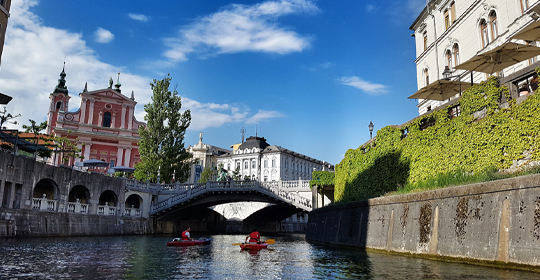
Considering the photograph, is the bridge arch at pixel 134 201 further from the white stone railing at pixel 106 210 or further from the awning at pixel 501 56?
the awning at pixel 501 56

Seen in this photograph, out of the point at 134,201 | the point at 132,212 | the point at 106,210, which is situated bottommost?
the point at 132,212

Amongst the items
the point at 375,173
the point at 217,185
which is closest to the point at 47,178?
the point at 217,185

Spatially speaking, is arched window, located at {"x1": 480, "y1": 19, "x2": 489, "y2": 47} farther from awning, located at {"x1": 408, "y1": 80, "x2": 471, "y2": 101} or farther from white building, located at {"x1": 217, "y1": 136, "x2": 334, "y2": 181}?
white building, located at {"x1": 217, "y1": 136, "x2": 334, "y2": 181}

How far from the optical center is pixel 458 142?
1770cm

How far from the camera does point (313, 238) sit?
106 feet

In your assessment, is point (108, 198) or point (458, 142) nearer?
point (458, 142)

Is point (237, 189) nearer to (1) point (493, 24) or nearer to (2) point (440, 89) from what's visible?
(2) point (440, 89)

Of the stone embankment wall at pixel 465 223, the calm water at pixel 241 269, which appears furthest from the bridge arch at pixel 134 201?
the stone embankment wall at pixel 465 223

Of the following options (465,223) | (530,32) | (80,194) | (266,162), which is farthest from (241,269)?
(266,162)

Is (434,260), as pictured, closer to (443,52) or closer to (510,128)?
(510,128)

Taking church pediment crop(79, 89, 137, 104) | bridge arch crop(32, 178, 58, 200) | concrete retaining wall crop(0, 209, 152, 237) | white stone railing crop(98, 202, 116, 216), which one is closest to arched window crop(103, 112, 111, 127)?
church pediment crop(79, 89, 137, 104)

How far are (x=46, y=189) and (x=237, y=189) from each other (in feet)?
61.3

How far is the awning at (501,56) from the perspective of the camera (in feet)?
60.5

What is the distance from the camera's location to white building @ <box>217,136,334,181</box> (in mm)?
103812
